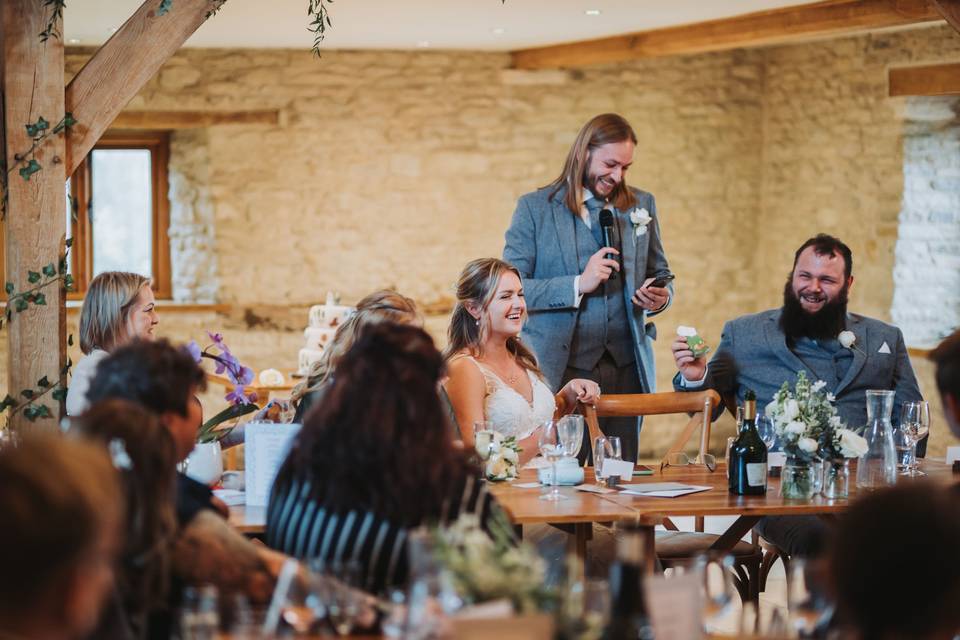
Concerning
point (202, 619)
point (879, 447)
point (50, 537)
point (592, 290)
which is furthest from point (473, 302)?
point (50, 537)

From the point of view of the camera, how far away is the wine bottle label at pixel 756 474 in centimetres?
383

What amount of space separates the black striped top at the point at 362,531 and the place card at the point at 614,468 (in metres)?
1.32

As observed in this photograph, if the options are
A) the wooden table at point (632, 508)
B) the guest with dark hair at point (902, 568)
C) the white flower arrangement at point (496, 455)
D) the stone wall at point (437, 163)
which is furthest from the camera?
the stone wall at point (437, 163)

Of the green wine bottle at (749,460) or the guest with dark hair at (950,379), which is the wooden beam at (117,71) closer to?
the green wine bottle at (749,460)

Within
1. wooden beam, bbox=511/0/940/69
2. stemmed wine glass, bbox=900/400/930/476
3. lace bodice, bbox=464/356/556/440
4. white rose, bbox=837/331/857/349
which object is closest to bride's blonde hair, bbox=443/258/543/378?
lace bodice, bbox=464/356/556/440

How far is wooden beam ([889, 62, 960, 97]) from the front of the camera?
7434 millimetres

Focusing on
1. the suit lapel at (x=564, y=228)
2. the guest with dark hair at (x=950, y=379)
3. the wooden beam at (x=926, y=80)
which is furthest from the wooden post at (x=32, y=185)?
the wooden beam at (x=926, y=80)

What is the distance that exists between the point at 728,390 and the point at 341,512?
2718 millimetres

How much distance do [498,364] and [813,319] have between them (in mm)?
1281

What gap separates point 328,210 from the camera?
8.95 metres

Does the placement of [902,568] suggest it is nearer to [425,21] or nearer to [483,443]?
[483,443]

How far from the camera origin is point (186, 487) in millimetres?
2717

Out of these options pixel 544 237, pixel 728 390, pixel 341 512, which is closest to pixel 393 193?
pixel 544 237

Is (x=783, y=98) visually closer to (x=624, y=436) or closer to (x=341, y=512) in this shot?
(x=624, y=436)
